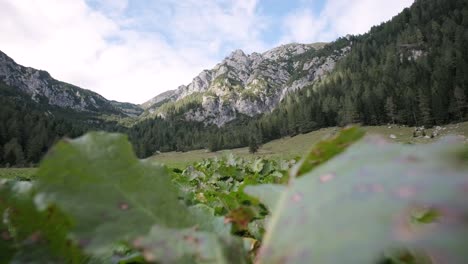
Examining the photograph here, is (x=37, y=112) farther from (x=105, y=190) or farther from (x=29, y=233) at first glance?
(x=105, y=190)

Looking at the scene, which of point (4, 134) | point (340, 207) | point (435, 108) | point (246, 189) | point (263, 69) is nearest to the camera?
point (340, 207)

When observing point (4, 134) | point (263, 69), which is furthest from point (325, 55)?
point (4, 134)

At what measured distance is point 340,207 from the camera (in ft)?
1.14

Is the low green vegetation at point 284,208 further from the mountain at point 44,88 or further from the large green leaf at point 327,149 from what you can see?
the mountain at point 44,88

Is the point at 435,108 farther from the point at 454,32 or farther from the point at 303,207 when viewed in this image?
the point at 303,207

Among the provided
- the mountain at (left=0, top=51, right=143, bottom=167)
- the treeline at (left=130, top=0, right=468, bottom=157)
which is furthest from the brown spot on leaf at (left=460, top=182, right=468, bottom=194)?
the mountain at (left=0, top=51, right=143, bottom=167)

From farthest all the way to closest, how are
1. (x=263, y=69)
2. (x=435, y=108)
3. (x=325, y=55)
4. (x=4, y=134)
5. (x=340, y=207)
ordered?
(x=263, y=69) → (x=325, y=55) → (x=4, y=134) → (x=435, y=108) → (x=340, y=207)

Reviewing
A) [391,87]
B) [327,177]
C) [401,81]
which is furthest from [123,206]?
[401,81]

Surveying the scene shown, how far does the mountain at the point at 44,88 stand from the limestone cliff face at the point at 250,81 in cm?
4549

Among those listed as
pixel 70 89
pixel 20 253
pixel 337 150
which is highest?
pixel 70 89

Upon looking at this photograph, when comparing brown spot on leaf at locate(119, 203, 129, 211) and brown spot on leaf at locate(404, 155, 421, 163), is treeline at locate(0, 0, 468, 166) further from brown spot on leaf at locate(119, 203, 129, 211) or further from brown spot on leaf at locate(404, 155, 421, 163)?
brown spot on leaf at locate(404, 155, 421, 163)

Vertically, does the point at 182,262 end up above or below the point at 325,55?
below

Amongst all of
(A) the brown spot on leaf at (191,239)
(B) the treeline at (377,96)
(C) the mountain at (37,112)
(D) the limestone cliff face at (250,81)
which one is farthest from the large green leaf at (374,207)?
(D) the limestone cliff face at (250,81)

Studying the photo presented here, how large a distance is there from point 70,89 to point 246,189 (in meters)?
192
